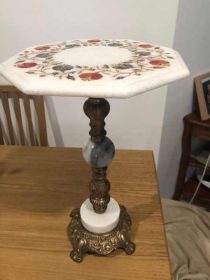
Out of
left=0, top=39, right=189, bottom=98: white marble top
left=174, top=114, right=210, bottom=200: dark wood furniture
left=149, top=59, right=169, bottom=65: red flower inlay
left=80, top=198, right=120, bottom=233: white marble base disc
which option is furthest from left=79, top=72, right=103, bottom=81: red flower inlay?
left=174, top=114, right=210, bottom=200: dark wood furniture

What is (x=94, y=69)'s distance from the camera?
1.76ft

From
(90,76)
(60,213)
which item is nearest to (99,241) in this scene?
(60,213)

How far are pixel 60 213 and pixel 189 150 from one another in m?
0.87

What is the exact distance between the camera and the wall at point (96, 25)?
3.63 feet

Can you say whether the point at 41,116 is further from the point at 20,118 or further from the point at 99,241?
the point at 99,241

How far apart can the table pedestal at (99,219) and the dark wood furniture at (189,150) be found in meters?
0.78

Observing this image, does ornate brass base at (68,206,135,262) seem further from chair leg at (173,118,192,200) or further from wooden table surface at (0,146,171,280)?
chair leg at (173,118,192,200)

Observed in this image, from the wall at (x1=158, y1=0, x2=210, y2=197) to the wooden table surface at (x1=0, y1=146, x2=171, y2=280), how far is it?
1.21 ft

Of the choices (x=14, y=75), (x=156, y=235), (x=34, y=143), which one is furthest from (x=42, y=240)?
(x=34, y=143)

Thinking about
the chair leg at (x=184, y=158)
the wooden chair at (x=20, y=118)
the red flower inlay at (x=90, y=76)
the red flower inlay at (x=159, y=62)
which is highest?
the red flower inlay at (x=90, y=76)

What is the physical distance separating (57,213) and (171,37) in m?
0.78

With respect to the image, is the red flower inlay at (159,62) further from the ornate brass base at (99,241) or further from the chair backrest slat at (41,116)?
the chair backrest slat at (41,116)

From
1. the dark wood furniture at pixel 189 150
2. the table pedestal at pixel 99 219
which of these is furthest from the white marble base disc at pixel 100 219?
the dark wood furniture at pixel 189 150

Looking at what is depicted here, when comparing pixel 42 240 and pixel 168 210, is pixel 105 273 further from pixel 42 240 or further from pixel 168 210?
pixel 168 210
